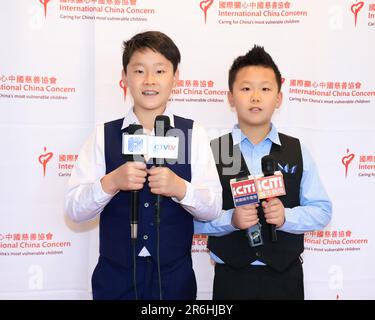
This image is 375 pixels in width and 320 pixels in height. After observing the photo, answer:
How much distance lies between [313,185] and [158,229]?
0.67 meters

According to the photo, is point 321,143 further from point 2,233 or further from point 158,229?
point 2,233

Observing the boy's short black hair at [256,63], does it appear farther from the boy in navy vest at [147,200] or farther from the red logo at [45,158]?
the red logo at [45,158]

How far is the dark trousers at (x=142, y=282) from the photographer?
1704 millimetres

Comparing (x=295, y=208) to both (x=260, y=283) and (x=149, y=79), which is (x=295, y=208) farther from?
(x=149, y=79)

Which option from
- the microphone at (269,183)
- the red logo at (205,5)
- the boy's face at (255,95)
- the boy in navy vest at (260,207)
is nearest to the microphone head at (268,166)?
the microphone at (269,183)

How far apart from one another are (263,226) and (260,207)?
0.23 ft

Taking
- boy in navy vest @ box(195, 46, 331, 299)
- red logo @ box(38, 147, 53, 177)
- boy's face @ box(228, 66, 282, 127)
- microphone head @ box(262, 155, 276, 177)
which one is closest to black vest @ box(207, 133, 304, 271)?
boy in navy vest @ box(195, 46, 331, 299)

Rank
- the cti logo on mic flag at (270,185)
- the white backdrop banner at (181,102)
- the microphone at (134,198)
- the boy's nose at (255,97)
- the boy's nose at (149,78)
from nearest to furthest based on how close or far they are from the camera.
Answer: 1. the microphone at (134,198)
2. the cti logo on mic flag at (270,185)
3. the boy's nose at (149,78)
4. the boy's nose at (255,97)
5. the white backdrop banner at (181,102)

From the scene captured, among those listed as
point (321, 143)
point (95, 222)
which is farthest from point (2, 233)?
point (321, 143)

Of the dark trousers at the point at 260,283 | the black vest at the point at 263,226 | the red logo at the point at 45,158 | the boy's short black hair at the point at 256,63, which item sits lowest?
the dark trousers at the point at 260,283

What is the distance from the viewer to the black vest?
6.02 ft

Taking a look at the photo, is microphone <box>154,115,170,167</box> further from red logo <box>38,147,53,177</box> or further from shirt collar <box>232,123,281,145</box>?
red logo <box>38,147,53,177</box>

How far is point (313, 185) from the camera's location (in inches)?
75.4

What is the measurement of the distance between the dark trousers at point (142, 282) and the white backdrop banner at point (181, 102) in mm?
715
